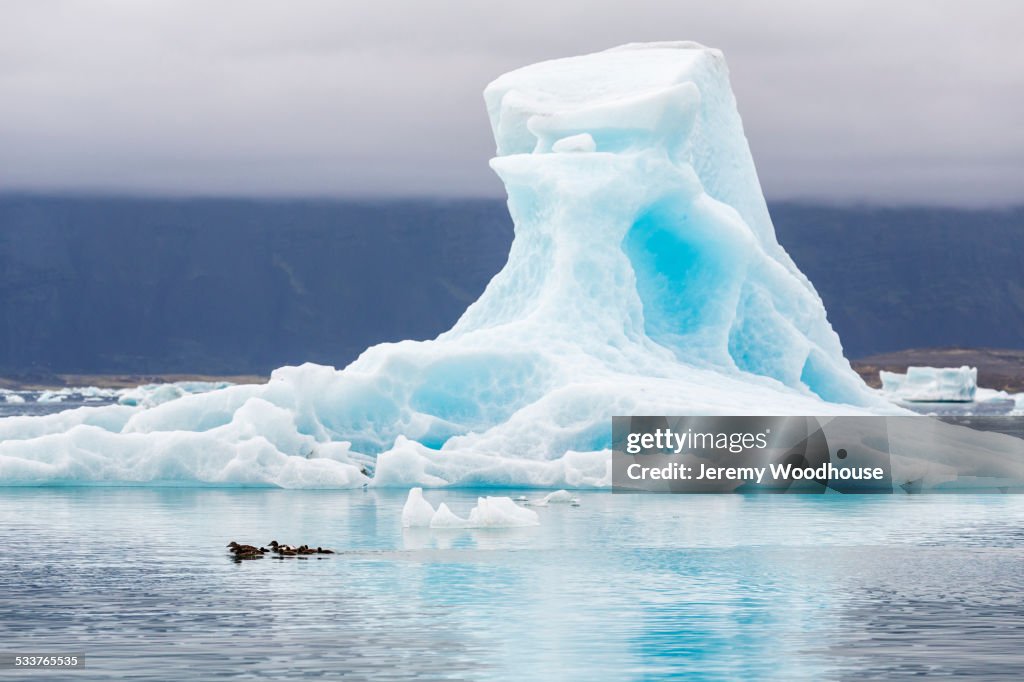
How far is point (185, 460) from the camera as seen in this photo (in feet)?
83.5

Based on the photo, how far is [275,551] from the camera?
696 inches

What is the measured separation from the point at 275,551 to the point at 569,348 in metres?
10.4

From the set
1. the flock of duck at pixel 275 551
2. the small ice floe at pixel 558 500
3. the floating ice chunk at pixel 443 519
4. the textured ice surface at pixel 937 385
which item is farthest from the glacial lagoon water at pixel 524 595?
the textured ice surface at pixel 937 385

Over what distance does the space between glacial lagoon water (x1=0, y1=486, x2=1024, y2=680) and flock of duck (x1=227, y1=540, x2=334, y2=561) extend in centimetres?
28

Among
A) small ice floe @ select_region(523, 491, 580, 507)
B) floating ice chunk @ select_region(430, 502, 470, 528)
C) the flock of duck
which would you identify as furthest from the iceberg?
the flock of duck

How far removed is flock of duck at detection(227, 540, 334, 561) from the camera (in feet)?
57.0

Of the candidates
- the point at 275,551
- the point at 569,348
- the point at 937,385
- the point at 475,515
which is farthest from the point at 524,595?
the point at 937,385

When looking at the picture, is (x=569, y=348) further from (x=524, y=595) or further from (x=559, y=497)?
(x=524, y=595)

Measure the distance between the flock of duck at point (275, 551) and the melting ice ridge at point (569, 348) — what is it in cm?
719

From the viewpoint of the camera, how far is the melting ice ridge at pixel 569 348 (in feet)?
83.1

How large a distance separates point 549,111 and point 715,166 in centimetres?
394

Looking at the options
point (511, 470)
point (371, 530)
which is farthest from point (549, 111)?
point (371, 530)

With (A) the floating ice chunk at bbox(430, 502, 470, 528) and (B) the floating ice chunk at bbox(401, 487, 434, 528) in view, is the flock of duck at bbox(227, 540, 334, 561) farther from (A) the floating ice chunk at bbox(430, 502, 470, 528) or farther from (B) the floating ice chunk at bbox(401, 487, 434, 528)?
(B) the floating ice chunk at bbox(401, 487, 434, 528)

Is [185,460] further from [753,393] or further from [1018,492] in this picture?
[1018,492]
